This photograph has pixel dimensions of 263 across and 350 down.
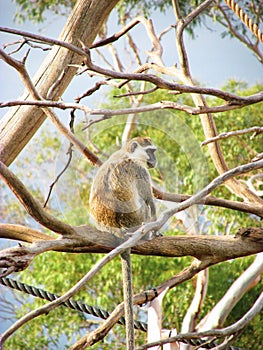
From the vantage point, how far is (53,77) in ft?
5.38

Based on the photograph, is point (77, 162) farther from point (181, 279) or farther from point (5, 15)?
→ point (5, 15)

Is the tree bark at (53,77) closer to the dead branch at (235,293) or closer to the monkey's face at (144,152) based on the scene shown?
the monkey's face at (144,152)

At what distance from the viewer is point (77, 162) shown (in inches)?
52.4

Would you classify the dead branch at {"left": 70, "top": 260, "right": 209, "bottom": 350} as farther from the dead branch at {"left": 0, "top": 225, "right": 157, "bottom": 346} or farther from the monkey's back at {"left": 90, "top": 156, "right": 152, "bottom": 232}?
the dead branch at {"left": 0, "top": 225, "right": 157, "bottom": 346}

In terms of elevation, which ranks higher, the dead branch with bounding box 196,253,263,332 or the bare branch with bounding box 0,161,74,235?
the dead branch with bounding box 196,253,263,332

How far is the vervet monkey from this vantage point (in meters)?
1.37

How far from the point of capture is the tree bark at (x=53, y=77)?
159 centimetres

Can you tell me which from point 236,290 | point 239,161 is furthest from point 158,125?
point 239,161

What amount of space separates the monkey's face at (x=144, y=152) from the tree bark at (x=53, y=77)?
0.90 ft

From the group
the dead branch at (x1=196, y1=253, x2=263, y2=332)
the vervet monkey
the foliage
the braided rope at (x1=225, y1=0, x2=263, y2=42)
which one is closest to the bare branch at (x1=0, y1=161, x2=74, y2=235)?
the vervet monkey

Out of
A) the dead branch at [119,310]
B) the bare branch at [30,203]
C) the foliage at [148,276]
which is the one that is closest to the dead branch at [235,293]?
the foliage at [148,276]

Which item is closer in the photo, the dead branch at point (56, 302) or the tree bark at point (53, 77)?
the dead branch at point (56, 302)

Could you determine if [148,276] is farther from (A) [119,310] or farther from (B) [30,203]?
(B) [30,203]

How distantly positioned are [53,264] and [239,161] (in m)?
1.44
